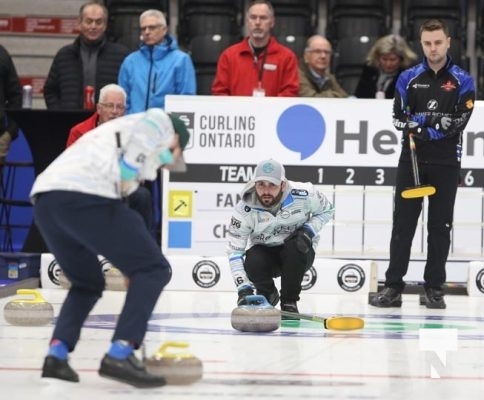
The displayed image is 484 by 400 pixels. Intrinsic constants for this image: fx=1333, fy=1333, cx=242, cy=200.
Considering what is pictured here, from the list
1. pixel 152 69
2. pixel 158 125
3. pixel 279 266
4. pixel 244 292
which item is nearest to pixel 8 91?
pixel 152 69

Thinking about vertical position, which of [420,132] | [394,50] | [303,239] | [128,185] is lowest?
[303,239]

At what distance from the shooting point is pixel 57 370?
212 inches

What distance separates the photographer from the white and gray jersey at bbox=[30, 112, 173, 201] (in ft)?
17.2

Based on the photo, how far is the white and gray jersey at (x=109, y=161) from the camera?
5250 millimetres

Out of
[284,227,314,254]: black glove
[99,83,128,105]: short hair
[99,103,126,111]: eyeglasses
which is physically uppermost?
[99,83,128,105]: short hair

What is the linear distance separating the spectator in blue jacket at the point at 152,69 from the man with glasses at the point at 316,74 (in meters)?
1.01

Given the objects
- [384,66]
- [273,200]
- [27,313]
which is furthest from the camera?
[384,66]

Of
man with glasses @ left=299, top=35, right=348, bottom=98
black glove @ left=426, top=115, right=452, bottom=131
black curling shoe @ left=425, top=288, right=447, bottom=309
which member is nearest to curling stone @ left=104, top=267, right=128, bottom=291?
man with glasses @ left=299, top=35, right=348, bottom=98

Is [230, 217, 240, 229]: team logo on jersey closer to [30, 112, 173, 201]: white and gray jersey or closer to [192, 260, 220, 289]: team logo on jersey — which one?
[192, 260, 220, 289]: team logo on jersey

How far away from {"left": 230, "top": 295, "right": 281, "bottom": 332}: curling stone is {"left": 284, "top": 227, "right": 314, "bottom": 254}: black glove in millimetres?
727

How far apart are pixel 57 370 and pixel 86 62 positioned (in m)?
6.22

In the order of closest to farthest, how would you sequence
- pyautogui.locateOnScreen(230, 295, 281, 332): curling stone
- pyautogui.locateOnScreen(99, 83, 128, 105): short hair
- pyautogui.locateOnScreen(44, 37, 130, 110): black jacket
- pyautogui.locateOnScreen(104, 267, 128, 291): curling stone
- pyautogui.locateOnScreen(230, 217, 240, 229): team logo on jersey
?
pyautogui.locateOnScreen(230, 295, 281, 332): curling stone
pyautogui.locateOnScreen(230, 217, 240, 229): team logo on jersey
pyautogui.locateOnScreen(99, 83, 128, 105): short hair
pyautogui.locateOnScreen(104, 267, 128, 291): curling stone
pyautogui.locateOnScreen(44, 37, 130, 110): black jacket

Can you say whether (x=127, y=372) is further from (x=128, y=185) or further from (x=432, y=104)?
(x=432, y=104)

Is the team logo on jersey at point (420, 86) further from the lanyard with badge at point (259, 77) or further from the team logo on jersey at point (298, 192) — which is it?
the lanyard with badge at point (259, 77)
